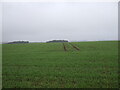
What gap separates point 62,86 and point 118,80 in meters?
3.83

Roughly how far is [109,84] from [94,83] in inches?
35.5

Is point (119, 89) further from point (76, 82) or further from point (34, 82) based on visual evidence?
point (34, 82)

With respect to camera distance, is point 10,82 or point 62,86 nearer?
point 62,86

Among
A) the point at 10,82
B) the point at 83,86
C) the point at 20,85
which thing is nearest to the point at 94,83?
the point at 83,86

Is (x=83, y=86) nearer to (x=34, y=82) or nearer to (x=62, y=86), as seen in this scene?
(x=62, y=86)

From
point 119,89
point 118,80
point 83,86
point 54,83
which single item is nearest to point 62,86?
point 54,83

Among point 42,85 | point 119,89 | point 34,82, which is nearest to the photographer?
point 119,89

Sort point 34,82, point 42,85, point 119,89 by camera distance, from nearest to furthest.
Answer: point 119,89 → point 42,85 → point 34,82

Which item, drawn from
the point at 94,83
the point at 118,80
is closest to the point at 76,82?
the point at 94,83

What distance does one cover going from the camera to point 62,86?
638cm

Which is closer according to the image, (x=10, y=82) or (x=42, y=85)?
(x=42, y=85)

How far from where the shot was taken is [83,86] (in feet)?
20.7

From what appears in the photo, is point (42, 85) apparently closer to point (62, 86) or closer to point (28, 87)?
point (28, 87)

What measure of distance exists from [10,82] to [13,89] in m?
0.96
